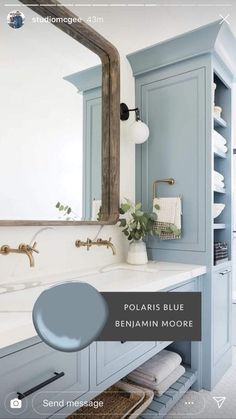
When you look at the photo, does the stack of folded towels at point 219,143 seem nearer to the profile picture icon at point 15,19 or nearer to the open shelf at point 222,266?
the open shelf at point 222,266

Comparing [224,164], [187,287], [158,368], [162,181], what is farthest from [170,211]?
[158,368]

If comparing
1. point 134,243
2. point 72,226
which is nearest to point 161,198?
point 134,243

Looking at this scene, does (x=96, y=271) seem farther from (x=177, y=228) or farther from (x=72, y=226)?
(x=177, y=228)

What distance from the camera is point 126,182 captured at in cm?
178

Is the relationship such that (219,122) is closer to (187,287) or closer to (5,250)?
(187,287)

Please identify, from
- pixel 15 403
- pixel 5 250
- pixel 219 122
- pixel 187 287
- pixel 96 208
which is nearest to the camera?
pixel 15 403

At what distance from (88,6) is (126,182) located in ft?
2.92

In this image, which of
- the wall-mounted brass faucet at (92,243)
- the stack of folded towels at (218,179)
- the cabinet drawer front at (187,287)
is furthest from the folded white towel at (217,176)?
the wall-mounted brass faucet at (92,243)

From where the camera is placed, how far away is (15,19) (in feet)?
3.86

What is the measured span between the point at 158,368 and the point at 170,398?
0.13m

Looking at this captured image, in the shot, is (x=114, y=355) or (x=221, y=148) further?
(x=221, y=148)

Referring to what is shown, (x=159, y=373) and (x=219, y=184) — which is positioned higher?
(x=219, y=184)

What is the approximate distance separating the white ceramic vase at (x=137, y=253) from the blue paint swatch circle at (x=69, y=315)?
0.96 metres

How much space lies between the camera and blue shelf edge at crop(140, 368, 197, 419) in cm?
123
